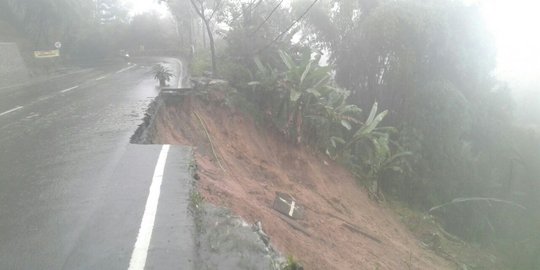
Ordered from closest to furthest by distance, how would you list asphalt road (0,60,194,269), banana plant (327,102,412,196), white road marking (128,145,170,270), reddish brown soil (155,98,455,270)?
white road marking (128,145,170,270) → asphalt road (0,60,194,269) → reddish brown soil (155,98,455,270) → banana plant (327,102,412,196)

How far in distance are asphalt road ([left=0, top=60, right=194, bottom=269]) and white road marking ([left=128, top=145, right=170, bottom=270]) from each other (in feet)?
0.10

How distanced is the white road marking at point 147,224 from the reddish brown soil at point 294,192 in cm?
56

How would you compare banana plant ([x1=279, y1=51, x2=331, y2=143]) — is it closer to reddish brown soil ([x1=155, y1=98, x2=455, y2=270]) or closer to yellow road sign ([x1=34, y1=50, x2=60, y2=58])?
reddish brown soil ([x1=155, y1=98, x2=455, y2=270])

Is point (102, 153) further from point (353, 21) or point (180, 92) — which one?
point (353, 21)

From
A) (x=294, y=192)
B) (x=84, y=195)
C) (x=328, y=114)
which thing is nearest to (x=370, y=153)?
(x=328, y=114)

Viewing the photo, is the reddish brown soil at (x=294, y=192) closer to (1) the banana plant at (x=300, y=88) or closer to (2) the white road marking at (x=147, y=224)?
(2) the white road marking at (x=147, y=224)

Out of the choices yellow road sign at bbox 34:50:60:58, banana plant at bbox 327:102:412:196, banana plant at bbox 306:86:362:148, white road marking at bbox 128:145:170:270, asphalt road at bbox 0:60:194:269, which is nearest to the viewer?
white road marking at bbox 128:145:170:270

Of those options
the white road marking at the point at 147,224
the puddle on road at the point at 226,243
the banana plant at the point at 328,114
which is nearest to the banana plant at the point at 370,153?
the banana plant at the point at 328,114

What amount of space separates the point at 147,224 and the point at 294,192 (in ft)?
19.8

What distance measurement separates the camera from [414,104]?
48.7 ft

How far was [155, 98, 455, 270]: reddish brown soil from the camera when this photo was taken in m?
6.18

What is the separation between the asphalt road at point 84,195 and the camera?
12.4 ft

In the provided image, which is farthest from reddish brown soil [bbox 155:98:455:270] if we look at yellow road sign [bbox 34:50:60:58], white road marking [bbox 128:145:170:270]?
yellow road sign [bbox 34:50:60:58]

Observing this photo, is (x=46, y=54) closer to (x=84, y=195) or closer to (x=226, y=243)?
(x=84, y=195)
